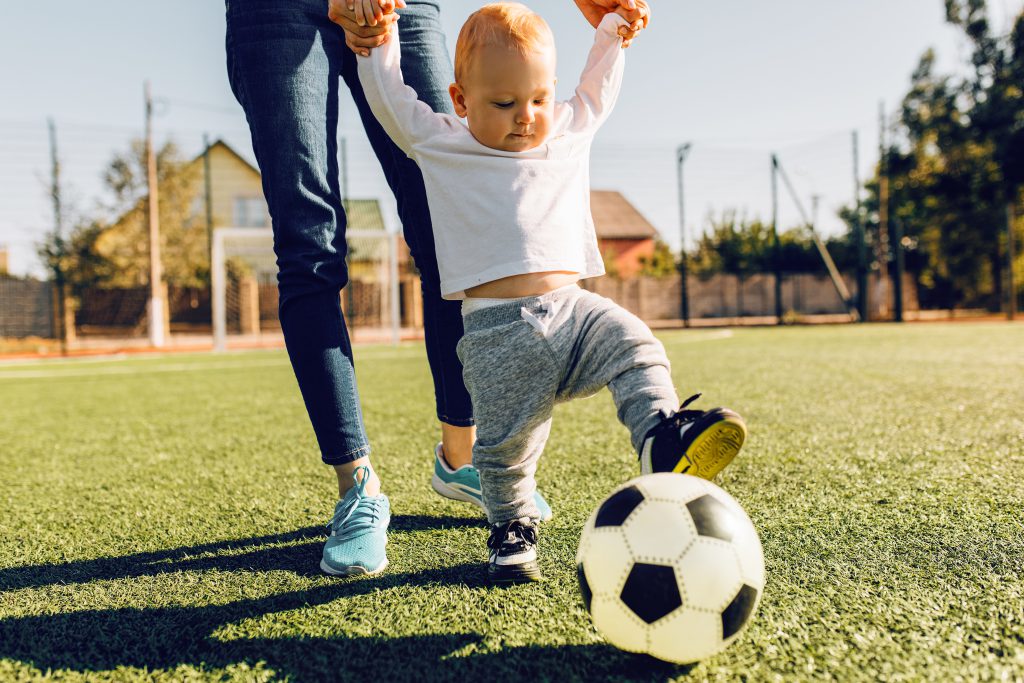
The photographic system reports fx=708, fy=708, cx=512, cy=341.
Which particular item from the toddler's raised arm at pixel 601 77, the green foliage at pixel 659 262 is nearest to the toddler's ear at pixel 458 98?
the toddler's raised arm at pixel 601 77

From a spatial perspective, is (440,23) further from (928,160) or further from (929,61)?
(929,61)

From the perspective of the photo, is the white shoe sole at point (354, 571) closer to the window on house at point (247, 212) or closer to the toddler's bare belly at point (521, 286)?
the toddler's bare belly at point (521, 286)

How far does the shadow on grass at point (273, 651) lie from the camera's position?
3.41 feet

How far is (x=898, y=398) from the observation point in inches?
150

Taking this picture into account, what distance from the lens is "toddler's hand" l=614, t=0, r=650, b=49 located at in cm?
173

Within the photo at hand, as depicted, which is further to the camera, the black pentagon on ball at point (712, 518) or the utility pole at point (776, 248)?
the utility pole at point (776, 248)

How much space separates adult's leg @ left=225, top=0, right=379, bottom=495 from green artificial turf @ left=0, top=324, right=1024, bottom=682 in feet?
1.09

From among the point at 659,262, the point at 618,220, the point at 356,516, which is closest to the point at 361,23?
the point at 356,516

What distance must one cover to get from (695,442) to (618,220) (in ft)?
125

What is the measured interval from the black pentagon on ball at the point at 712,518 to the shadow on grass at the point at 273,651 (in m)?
0.20

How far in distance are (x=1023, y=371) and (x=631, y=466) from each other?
4244 mm

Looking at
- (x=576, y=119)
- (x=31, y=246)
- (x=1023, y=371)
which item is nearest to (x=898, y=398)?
(x=1023, y=371)

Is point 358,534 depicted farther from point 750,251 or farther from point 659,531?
point 750,251

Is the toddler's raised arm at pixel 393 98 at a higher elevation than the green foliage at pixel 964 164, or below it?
below
